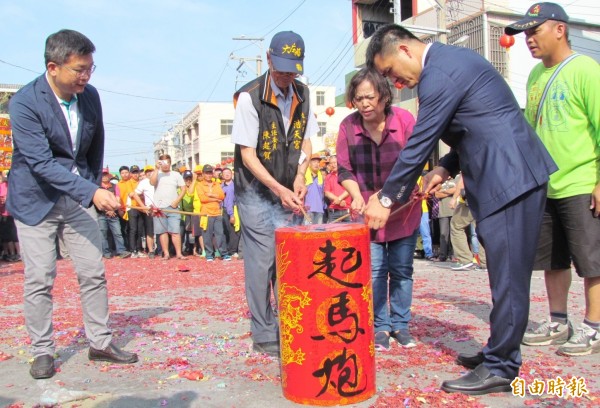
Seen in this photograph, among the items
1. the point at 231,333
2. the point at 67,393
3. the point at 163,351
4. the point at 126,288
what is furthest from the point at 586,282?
the point at 126,288

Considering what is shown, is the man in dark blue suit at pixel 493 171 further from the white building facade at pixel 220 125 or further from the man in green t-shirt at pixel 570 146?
the white building facade at pixel 220 125

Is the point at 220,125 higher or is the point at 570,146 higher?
the point at 220,125

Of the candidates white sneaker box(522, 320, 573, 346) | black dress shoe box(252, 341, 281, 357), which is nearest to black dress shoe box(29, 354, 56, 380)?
black dress shoe box(252, 341, 281, 357)

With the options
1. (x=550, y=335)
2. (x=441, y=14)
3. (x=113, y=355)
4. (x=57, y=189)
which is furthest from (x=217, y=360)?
(x=441, y=14)

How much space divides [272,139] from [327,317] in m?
1.70

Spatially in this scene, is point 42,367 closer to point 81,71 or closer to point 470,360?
point 81,71

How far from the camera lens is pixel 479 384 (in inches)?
128

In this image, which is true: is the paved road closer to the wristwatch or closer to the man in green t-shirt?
the man in green t-shirt

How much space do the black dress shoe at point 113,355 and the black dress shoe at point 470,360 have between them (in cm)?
225

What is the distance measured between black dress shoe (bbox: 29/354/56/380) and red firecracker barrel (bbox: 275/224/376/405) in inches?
66.7

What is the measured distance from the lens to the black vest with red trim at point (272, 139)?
435cm

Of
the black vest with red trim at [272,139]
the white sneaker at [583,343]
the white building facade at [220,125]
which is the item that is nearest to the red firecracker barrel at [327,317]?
the black vest with red trim at [272,139]

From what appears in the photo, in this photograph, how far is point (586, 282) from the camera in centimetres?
419

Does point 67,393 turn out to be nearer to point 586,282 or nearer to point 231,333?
point 231,333
